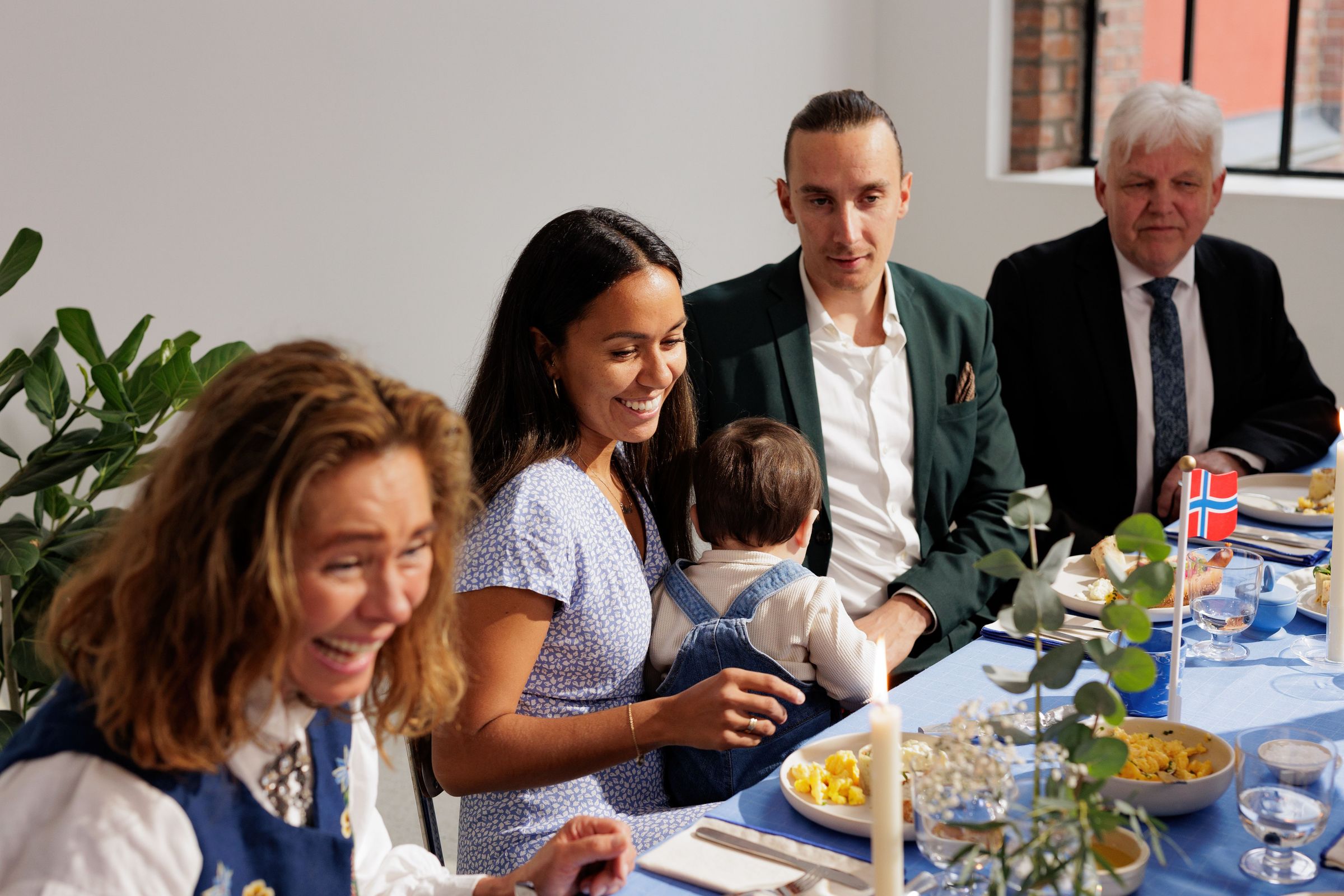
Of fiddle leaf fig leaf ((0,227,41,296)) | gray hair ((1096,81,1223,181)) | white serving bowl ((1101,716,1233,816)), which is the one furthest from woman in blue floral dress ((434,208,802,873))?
gray hair ((1096,81,1223,181))

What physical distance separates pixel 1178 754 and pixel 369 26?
2.82m

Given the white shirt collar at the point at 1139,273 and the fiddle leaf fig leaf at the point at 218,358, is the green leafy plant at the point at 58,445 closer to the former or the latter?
the fiddle leaf fig leaf at the point at 218,358

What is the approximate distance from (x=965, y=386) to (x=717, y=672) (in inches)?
39.8

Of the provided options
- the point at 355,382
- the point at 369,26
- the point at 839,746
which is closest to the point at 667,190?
the point at 369,26

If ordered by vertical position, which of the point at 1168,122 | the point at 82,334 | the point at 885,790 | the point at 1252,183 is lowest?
the point at 885,790

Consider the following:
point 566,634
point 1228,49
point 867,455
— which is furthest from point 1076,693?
point 1228,49

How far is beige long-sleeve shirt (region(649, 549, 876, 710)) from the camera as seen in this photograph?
1.97 metres

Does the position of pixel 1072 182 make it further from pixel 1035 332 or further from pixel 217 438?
pixel 217 438

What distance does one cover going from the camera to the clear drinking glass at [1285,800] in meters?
1.32

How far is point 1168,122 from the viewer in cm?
307

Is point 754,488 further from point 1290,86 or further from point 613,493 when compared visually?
point 1290,86

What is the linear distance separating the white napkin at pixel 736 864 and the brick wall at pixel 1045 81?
4302 mm

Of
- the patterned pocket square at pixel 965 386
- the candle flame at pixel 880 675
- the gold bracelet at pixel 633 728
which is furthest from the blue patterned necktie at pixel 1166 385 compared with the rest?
the candle flame at pixel 880 675

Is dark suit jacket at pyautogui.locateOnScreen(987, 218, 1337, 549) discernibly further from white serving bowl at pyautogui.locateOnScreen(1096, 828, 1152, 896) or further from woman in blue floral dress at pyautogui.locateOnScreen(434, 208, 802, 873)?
white serving bowl at pyautogui.locateOnScreen(1096, 828, 1152, 896)
